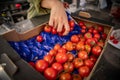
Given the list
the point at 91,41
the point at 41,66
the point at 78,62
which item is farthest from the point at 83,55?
the point at 41,66

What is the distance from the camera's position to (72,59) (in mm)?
809

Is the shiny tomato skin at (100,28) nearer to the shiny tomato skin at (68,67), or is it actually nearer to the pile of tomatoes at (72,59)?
the pile of tomatoes at (72,59)

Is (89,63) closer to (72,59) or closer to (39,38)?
(72,59)

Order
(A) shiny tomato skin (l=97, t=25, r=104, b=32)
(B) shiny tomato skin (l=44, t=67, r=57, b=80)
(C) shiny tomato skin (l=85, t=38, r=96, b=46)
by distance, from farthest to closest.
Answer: (A) shiny tomato skin (l=97, t=25, r=104, b=32), (C) shiny tomato skin (l=85, t=38, r=96, b=46), (B) shiny tomato skin (l=44, t=67, r=57, b=80)

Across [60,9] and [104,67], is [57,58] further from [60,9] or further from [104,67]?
[104,67]

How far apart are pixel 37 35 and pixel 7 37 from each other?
0.25 metres

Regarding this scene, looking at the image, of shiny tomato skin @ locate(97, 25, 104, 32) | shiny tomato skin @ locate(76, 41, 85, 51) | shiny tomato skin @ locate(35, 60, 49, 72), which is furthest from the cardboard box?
shiny tomato skin @ locate(35, 60, 49, 72)

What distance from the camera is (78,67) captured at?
2.53 feet

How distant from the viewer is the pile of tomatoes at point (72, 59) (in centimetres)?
71

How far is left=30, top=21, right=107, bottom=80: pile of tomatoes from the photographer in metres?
Result: 0.71

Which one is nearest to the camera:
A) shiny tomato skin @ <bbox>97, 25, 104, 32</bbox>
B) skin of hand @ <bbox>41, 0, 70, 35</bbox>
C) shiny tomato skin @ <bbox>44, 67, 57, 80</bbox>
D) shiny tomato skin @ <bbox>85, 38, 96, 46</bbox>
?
shiny tomato skin @ <bbox>44, 67, 57, 80</bbox>

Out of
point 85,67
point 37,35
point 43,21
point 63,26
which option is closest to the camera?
point 85,67

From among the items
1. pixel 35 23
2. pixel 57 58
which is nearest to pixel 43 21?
pixel 35 23

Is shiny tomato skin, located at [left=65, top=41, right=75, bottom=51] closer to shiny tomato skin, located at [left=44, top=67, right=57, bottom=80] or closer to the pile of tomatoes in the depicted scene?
the pile of tomatoes
